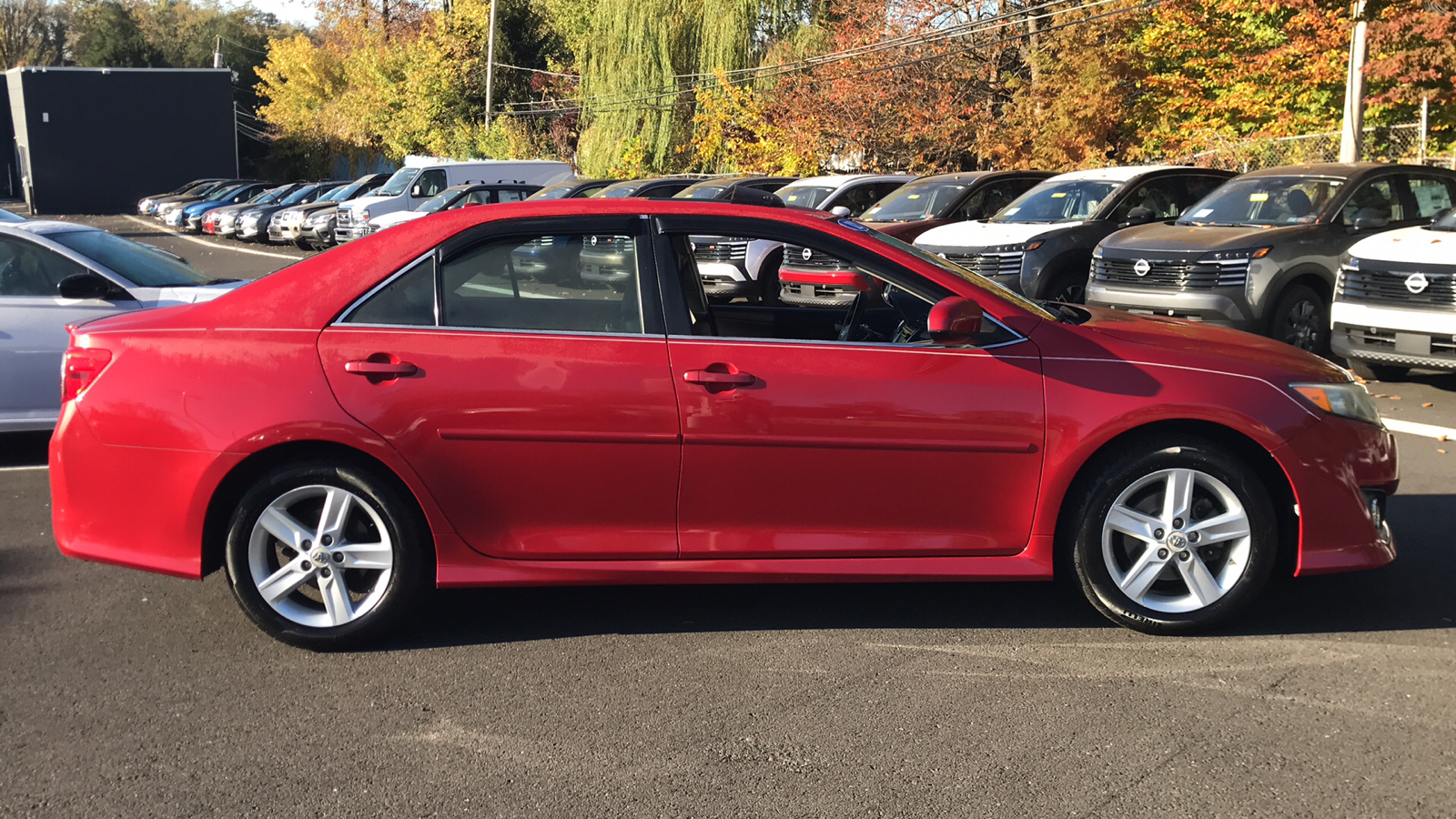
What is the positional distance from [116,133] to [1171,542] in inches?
2557

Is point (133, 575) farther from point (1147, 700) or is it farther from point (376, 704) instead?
point (1147, 700)

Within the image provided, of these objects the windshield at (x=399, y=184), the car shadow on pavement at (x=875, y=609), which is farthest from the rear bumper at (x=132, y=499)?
the windshield at (x=399, y=184)

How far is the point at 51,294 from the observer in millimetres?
8008

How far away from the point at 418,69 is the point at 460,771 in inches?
1951

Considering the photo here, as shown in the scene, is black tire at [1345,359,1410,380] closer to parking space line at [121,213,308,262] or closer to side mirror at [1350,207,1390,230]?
side mirror at [1350,207,1390,230]

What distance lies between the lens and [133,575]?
5.46 m

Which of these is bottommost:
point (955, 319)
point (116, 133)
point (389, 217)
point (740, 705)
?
point (740, 705)

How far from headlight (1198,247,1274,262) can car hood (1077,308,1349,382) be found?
6.52m

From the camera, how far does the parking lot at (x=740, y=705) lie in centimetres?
343

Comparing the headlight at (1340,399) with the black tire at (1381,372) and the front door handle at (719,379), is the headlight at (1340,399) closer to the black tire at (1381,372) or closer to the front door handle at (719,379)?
the front door handle at (719,379)

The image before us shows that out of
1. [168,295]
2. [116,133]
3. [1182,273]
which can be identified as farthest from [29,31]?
[1182,273]

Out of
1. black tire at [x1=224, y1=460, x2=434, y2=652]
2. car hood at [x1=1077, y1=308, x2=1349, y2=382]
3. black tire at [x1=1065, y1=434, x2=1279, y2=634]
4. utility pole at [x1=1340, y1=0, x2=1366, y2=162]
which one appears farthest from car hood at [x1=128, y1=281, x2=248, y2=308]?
utility pole at [x1=1340, y1=0, x2=1366, y2=162]

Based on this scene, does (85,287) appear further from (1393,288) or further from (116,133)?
(116,133)

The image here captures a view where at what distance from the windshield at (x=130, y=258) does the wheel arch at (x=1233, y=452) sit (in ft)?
21.2
